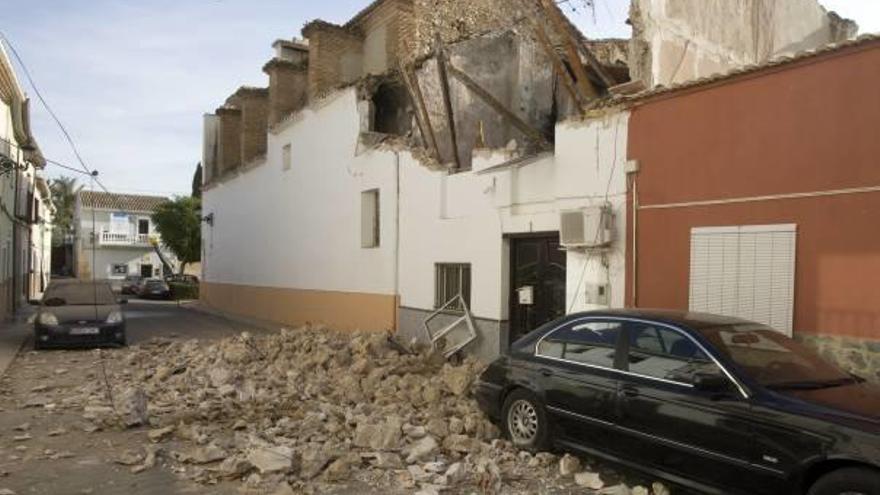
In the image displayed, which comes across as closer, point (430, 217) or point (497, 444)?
point (497, 444)

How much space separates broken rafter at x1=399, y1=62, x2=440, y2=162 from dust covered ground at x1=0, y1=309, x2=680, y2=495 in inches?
158

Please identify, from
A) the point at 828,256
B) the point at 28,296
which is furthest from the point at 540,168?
the point at 28,296

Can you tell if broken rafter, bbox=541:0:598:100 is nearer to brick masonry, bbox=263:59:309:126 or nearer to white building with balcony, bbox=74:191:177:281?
brick masonry, bbox=263:59:309:126

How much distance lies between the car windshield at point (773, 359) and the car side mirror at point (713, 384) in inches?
8.1

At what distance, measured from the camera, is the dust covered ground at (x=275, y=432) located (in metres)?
6.23

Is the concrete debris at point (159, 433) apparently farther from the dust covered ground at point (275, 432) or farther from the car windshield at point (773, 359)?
the car windshield at point (773, 359)

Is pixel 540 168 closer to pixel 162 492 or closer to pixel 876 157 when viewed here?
pixel 876 157

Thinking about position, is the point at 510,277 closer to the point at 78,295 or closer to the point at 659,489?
the point at 659,489

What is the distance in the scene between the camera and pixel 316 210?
1914 centimetres

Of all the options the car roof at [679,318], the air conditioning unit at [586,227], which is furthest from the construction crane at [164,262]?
the car roof at [679,318]

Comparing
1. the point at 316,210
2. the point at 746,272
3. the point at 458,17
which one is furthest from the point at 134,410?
the point at 458,17

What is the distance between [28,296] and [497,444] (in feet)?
108

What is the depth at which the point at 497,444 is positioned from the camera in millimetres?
7141

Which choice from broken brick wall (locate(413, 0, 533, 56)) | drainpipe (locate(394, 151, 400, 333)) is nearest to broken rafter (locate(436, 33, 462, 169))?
drainpipe (locate(394, 151, 400, 333))
